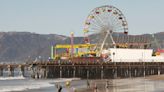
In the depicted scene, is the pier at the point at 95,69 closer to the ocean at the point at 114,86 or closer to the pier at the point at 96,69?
the pier at the point at 96,69

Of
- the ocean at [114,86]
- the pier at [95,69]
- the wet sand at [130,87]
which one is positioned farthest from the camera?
the pier at [95,69]

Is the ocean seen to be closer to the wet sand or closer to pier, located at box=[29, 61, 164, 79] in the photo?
the wet sand

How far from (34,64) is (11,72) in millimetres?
15083

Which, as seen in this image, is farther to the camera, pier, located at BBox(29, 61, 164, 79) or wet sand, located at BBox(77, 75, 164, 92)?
pier, located at BBox(29, 61, 164, 79)

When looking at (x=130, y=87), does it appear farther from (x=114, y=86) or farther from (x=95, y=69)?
(x=95, y=69)

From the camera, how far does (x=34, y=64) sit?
Answer: 94.8 meters

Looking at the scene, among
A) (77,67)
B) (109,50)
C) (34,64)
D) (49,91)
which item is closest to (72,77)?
(77,67)

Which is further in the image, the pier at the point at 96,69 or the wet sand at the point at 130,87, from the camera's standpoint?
the pier at the point at 96,69

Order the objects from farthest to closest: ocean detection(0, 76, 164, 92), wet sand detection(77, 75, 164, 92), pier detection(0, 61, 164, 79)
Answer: pier detection(0, 61, 164, 79), ocean detection(0, 76, 164, 92), wet sand detection(77, 75, 164, 92)

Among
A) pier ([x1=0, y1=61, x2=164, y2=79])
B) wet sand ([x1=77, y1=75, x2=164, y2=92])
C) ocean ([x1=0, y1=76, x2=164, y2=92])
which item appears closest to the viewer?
wet sand ([x1=77, y1=75, x2=164, y2=92])

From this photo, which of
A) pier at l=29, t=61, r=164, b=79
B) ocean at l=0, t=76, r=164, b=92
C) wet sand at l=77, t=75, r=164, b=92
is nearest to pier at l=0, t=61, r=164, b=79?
pier at l=29, t=61, r=164, b=79

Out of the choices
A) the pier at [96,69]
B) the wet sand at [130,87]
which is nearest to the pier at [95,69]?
the pier at [96,69]

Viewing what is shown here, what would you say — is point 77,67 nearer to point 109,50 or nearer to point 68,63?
point 68,63

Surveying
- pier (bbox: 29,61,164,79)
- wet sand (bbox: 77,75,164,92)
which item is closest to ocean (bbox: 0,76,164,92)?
wet sand (bbox: 77,75,164,92)
